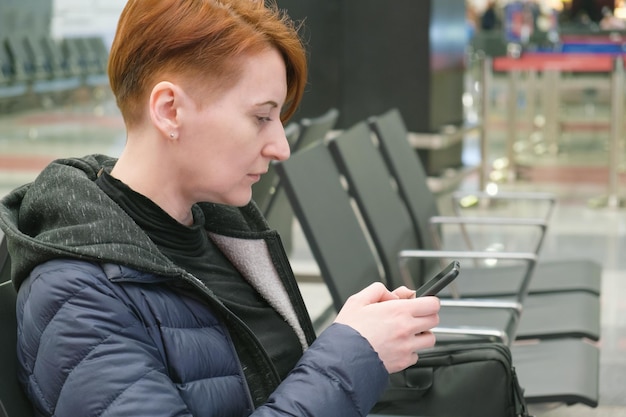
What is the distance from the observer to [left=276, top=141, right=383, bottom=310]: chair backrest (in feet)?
8.71

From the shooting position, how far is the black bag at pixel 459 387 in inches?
81.7

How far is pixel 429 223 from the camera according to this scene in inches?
148

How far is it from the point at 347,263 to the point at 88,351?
5.35ft

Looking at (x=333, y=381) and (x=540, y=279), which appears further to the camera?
(x=540, y=279)

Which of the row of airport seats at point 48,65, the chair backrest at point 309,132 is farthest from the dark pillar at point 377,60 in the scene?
the chair backrest at point 309,132

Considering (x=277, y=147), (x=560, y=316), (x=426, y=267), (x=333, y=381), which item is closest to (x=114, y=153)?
(x=426, y=267)

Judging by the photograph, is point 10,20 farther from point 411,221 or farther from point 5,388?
point 5,388

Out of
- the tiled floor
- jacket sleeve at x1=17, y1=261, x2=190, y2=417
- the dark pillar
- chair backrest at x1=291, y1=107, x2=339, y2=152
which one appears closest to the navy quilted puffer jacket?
jacket sleeve at x1=17, y1=261, x2=190, y2=417

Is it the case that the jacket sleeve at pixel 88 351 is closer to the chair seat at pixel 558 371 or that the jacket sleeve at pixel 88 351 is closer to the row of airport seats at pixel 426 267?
the row of airport seats at pixel 426 267

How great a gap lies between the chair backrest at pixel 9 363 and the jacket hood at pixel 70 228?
72mm

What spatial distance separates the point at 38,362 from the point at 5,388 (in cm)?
12

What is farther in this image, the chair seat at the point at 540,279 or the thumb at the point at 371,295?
the chair seat at the point at 540,279

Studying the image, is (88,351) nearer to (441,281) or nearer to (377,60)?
(441,281)

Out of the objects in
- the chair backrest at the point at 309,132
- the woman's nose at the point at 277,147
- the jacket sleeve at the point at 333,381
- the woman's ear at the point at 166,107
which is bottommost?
the chair backrest at the point at 309,132
